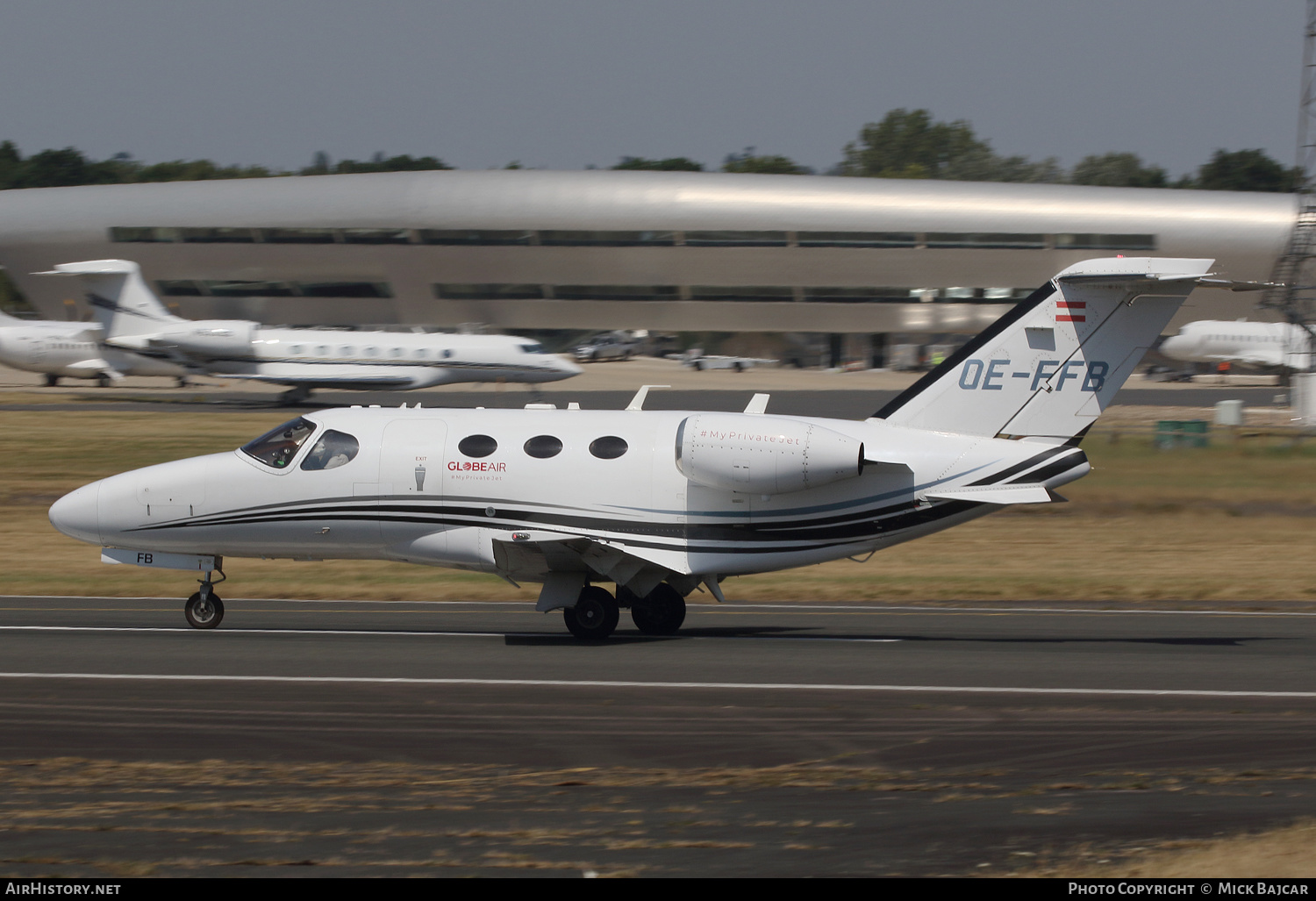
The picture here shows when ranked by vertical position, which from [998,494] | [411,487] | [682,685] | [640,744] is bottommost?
[682,685]

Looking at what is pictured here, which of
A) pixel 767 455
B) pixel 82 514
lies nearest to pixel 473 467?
pixel 767 455

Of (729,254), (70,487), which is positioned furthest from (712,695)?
(729,254)

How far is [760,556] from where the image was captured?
15.0 m

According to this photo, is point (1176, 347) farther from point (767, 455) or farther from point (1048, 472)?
point (767, 455)

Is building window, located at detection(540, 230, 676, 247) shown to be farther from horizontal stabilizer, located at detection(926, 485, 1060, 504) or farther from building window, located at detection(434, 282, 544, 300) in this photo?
horizontal stabilizer, located at detection(926, 485, 1060, 504)

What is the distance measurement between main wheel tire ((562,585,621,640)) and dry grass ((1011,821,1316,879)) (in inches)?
319

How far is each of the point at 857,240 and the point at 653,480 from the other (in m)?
73.6

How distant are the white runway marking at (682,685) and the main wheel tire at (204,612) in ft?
8.27

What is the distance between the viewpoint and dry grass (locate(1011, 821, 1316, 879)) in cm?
701

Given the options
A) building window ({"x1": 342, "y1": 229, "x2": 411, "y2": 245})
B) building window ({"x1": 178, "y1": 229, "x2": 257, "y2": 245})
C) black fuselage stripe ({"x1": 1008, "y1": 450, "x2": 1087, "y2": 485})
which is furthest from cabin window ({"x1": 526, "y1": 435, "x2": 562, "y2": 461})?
building window ({"x1": 178, "y1": 229, "x2": 257, "y2": 245})

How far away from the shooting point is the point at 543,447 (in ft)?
49.8

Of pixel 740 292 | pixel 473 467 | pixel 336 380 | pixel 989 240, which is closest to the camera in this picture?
pixel 473 467
